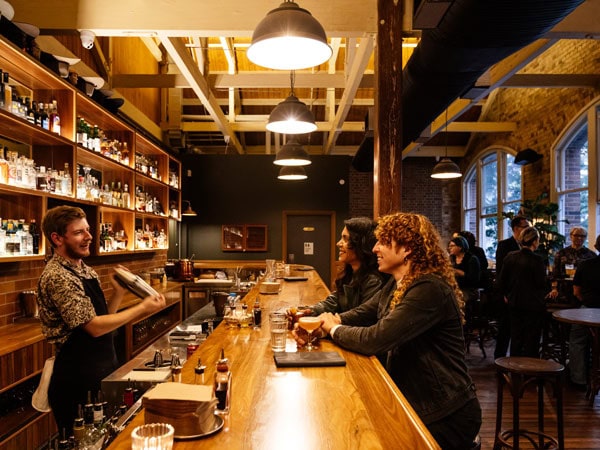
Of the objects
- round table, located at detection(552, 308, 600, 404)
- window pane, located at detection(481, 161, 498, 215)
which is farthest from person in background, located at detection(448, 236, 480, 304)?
window pane, located at detection(481, 161, 498, 215)

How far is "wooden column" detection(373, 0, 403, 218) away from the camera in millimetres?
4082

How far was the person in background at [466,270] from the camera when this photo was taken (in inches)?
250

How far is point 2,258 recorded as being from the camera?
3.54 meters

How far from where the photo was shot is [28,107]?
404cm

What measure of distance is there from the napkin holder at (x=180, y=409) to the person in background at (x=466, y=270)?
542cm

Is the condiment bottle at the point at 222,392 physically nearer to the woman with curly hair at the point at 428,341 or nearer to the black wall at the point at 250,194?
the woman with curly hair at the point at 428,341

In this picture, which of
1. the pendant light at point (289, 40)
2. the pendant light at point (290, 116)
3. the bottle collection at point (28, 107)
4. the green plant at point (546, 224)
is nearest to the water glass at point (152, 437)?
the pendant light at point (289, 40)

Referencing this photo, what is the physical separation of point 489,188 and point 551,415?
31.2 ft

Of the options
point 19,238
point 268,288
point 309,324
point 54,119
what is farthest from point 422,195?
point 309,324

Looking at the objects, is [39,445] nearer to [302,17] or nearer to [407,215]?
[407,215]

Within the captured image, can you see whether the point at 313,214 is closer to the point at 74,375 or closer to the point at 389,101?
the point at 389,101

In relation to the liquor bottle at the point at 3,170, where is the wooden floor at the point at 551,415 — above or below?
below

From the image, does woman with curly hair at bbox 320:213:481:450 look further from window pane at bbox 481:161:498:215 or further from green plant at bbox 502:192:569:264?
window pane at bbox 481:161:498:215

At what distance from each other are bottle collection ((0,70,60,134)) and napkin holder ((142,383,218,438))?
301 cm
